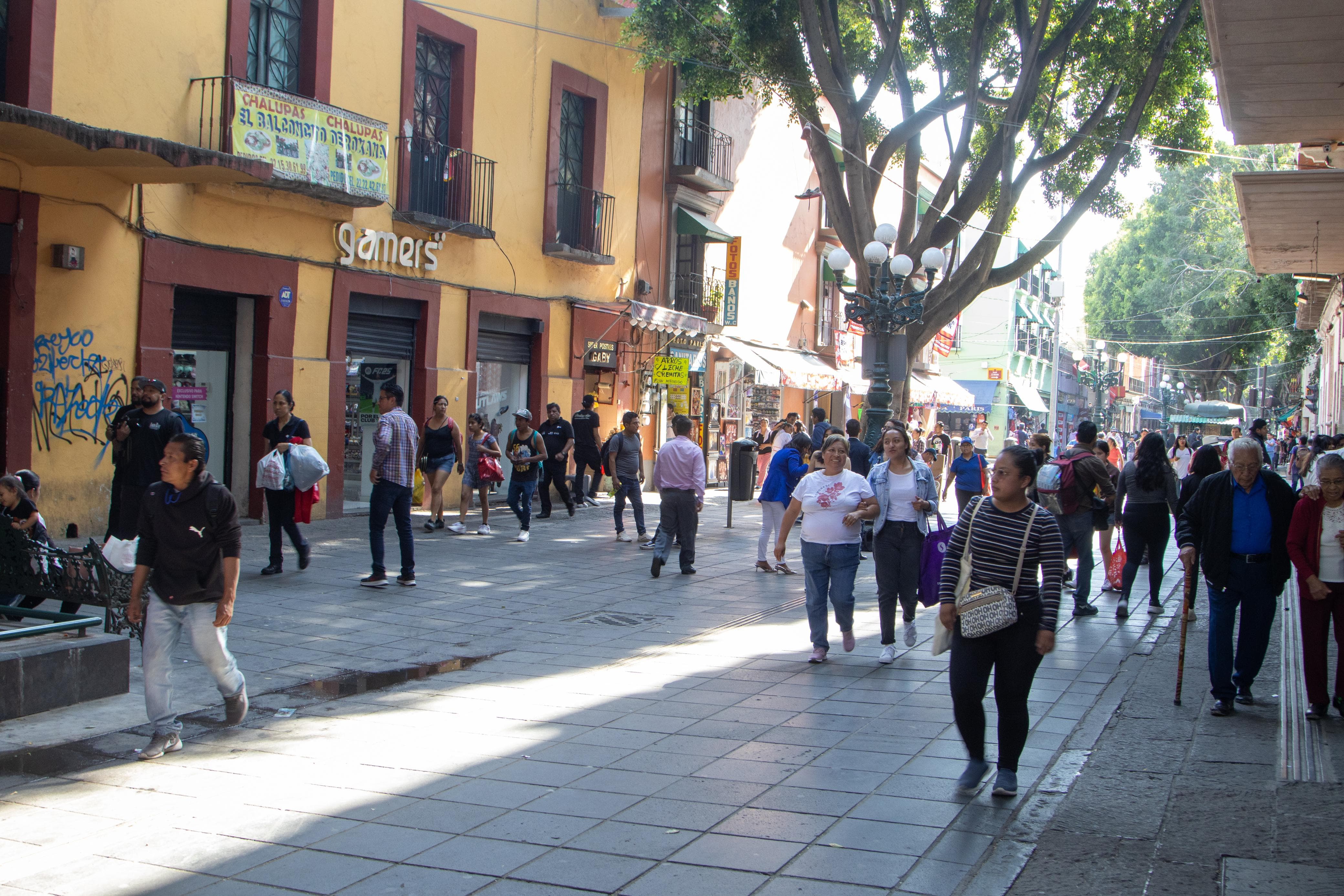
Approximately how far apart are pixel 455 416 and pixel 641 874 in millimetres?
13443

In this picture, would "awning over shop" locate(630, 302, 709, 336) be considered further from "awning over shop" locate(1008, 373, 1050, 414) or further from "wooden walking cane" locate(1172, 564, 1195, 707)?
"awning over shop" locate(1008, 373, 1050, 414)

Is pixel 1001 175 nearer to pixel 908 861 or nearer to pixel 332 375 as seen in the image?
pixel 332 375

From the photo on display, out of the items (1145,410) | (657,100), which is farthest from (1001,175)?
(1145,410)

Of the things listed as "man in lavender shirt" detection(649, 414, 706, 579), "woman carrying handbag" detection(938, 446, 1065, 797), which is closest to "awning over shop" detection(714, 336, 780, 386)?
"man in lavender shirt" detection(649, 414, 706, 579)

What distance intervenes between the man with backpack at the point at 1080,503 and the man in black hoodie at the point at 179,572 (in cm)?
678

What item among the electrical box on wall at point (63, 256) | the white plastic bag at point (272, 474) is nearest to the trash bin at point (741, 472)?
the white plastic bag at point (272, 474)

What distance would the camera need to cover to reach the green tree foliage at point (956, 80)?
→ 1778 centimetres

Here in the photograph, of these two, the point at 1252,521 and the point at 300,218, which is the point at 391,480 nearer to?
the point at 300,218

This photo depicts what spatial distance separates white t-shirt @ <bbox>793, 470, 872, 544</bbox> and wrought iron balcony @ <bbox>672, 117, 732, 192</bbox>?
49.4ft

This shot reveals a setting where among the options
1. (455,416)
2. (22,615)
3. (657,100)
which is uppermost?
(657,100)

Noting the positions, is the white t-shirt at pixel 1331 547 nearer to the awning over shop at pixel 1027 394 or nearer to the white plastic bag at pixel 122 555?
the white plastic bag at pixel 122 555

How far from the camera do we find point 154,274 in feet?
41.1

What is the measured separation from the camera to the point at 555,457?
15727 mm

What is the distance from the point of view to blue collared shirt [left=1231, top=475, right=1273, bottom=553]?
6477mm
